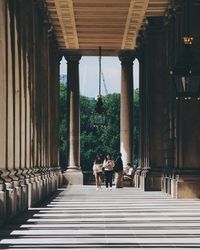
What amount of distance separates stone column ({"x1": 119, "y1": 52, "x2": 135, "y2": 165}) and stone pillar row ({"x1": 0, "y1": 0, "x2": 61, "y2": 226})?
21.0m

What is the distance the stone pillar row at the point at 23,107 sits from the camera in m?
42.0

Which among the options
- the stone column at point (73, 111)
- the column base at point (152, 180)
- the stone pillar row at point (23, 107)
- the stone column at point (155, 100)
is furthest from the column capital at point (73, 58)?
the column base at point (152, 180)

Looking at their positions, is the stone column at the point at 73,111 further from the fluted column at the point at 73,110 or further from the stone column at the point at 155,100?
the stone column at the point at 155,100

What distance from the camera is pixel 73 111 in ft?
346

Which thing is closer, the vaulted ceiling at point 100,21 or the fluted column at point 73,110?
the vaulted ceiling at point 100,21

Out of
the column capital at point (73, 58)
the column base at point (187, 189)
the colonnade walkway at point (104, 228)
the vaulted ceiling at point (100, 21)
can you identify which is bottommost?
the colonnade walkway at point (104, 228)

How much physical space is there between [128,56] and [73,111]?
901 centimetres

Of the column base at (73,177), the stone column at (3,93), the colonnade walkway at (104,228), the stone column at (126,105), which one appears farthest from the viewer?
the stone column at (126,105)

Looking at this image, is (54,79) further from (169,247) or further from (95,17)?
(169,247)

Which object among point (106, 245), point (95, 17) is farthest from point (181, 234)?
point (95, 17)

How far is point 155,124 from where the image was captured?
81.5 meters

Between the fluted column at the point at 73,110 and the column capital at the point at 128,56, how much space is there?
503cm

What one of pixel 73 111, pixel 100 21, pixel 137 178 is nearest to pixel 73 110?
pixel 73 111

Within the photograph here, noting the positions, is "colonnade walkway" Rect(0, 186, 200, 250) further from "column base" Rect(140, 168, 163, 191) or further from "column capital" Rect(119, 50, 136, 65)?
"column capital" Rect(119, 50, 136, 65)
